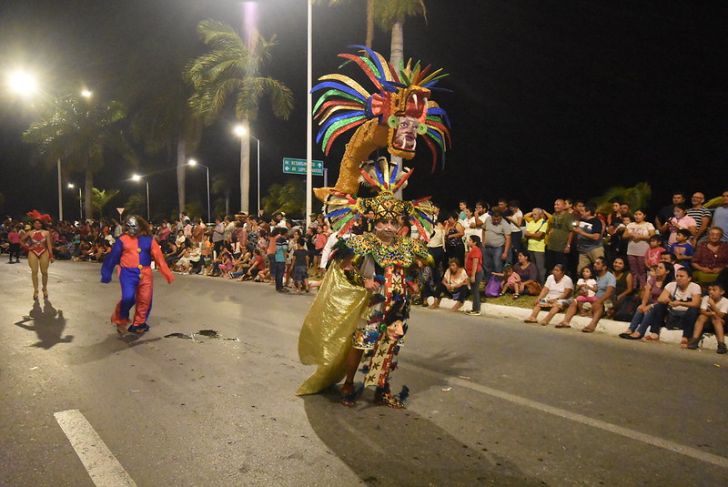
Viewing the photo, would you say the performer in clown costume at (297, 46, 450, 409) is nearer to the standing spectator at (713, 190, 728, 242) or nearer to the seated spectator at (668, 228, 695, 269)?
the seated spectator at (668, 228, 695, 269)

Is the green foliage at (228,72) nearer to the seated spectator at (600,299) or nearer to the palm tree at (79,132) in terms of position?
the palm tree at (79,132)

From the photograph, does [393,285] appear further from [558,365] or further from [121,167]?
[121,167]

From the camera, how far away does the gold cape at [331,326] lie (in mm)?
5289

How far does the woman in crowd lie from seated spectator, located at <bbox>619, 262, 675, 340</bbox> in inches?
33.6

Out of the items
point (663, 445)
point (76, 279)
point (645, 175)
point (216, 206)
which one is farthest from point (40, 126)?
point (663, 445)

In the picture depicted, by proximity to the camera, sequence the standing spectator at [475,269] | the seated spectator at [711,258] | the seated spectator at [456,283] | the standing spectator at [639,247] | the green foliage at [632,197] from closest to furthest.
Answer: the seated spectator at [711,258] → the standing spectator at [639,247] → the standing spectator at [475,269] → the seated spectator at [456,283] → the green foliage at [632,197]

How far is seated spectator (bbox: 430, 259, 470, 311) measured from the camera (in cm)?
1166

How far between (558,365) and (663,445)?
8.45 feet

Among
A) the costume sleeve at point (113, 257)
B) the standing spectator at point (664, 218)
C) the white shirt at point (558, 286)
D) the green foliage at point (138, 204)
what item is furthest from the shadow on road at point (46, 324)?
the green foliage at point (138, 204)

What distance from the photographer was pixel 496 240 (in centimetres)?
1230

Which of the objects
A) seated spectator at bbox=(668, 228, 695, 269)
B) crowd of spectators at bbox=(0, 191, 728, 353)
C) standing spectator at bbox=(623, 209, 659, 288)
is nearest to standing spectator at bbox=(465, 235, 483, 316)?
crowd of spectators at bbox=(0, 191, 728, 353)

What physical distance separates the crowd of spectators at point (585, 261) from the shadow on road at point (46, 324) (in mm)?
3992

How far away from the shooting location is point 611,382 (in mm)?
6180

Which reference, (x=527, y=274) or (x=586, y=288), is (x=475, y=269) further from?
(x=586, y=288)
